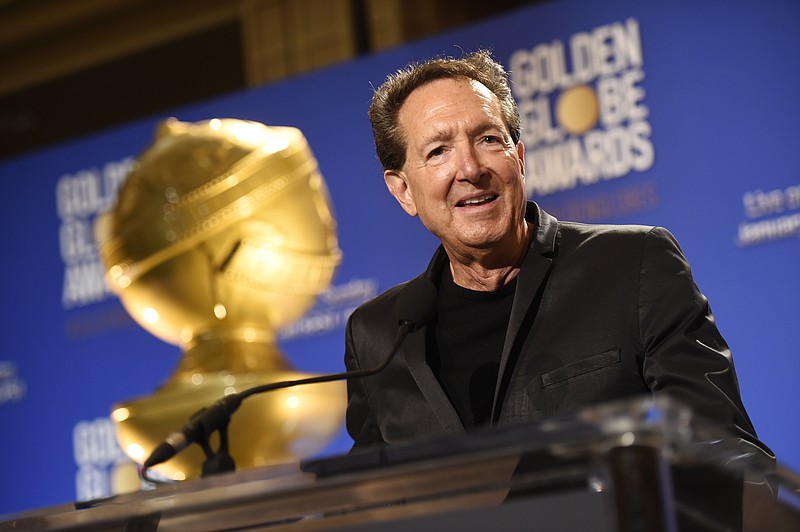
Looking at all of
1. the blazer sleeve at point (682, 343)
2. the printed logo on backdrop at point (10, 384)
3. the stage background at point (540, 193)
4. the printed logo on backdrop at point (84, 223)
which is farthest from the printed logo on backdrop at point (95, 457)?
the blazer sleeve at point (682, 343)

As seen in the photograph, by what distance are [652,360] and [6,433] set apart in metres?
3.21

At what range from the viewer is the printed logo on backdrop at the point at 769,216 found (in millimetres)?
2803

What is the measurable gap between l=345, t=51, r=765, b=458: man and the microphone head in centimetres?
14

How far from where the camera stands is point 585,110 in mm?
3197

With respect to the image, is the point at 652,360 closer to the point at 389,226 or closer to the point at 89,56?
the point at 389,226

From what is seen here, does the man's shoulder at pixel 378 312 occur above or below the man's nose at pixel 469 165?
below

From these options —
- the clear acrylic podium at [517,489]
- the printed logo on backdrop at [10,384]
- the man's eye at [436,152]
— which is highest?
the man's eye at [436,152]

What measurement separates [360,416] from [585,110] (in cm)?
166

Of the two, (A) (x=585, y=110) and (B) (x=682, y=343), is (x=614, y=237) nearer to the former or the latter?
(B) (x=682, y=343)

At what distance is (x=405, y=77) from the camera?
1.81 meters

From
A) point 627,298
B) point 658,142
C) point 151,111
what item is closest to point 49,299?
point 151,111

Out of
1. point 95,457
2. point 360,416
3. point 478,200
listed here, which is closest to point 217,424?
point 360,416

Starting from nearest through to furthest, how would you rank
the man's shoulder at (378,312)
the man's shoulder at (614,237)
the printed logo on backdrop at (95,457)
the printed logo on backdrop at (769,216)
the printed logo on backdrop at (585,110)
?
the man's shoulder at (614,237) → the man's shoulder at (378,312) → the printed logo on backdrop at (769,216) → the printed logo on backdrop at (585,110) → the printed logo on backdrop at (95,457)

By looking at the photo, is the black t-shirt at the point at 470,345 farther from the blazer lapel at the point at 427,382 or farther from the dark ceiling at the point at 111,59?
the dark ceiling at the point at 111,59
